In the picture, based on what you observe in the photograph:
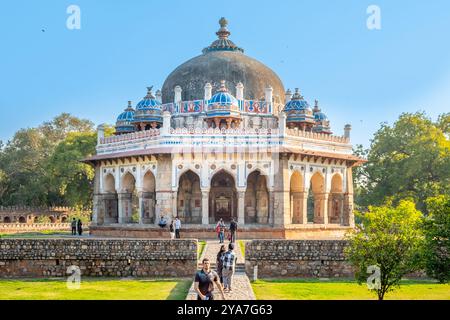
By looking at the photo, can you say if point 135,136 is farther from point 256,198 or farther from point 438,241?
point 438,241

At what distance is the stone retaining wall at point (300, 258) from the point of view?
19047 mm

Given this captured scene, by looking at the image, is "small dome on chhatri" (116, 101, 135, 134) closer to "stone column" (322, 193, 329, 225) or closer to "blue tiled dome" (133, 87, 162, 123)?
"blue tiled dome" (133, 87, 162, 123)

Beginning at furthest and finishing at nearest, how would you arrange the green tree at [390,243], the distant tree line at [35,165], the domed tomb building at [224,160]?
the distant tree line at [35,165] < the domed tomb building at [224,160] < the green tree at [390,243]

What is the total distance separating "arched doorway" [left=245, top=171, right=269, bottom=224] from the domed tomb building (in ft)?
0.17

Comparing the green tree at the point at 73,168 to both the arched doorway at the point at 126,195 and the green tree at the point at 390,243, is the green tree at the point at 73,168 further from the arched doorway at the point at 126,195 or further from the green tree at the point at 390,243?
the green tree at the point at 390,243

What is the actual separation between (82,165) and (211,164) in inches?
846

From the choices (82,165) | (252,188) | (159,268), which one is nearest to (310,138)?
(252,188)

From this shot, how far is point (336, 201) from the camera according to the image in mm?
36375

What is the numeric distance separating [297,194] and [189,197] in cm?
575

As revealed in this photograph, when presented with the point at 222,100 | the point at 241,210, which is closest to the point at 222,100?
the point at 222,100

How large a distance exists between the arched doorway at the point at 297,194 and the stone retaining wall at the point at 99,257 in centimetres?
1398

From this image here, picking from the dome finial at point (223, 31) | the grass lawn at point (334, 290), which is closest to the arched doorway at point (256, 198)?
the dome finial at point (223, 31)

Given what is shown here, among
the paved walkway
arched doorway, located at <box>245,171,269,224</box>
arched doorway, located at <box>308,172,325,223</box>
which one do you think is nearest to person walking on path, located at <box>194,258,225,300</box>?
the paved walkway

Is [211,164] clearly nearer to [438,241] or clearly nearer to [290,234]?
[290,234]
